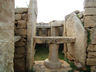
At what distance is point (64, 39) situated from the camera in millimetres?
4586

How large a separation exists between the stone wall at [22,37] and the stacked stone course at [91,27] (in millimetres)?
2210

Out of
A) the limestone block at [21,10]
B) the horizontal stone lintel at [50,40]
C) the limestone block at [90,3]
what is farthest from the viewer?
the horizontal stone lintel at [50,40]

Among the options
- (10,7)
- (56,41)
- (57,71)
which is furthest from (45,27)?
(10,7)

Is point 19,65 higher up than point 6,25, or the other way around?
point 6,25

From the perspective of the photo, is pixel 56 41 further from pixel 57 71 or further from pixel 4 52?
pixel 4 52

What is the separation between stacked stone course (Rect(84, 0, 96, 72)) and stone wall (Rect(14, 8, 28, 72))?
87.0 inches

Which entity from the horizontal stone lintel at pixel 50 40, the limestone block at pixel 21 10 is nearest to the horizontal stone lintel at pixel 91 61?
the horizontal stone lintel at pixel 50 40

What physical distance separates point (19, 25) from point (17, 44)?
0.68 metres

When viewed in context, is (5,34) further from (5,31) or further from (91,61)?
(91,61)

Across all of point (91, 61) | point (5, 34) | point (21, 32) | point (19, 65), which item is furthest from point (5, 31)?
point (91, 61)

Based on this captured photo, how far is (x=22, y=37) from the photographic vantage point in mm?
3828

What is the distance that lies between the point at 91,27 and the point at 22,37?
2.54 m

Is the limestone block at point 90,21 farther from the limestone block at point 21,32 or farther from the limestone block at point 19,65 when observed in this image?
the limestone block at point 19,65

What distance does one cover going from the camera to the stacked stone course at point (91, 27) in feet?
12.9
